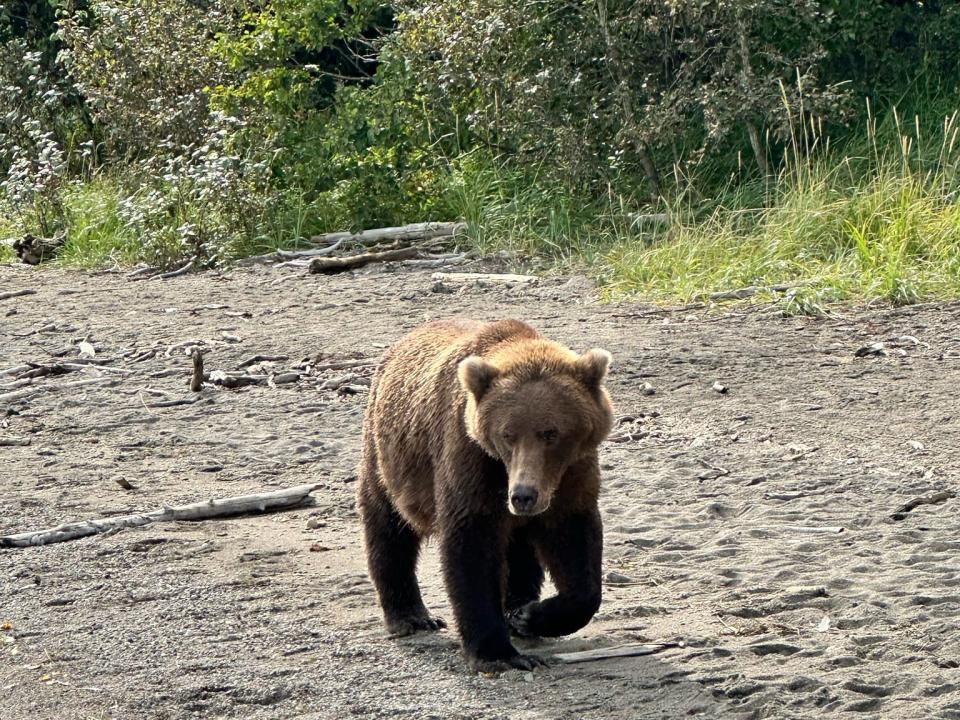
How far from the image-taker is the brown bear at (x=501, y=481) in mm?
4418

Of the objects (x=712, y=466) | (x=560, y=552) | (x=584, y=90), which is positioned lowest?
(x=712, y=466)

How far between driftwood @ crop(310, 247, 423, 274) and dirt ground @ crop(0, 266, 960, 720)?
204 centimetres

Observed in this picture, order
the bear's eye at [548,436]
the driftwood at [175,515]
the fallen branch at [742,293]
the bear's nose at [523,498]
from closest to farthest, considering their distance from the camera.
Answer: the bear's nose at [523,498] → the bear's eye at [548,436] → the driftwood at [175,515] → the fallen branch at [742,293]

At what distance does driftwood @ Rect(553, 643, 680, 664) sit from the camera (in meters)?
4.69

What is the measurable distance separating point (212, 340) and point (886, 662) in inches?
281

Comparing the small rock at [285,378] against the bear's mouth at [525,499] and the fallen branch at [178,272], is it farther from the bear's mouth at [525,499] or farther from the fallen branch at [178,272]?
the bear's mouth at [525,499]

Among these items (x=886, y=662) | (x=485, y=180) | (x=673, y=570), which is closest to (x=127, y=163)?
(x=485, y=180)

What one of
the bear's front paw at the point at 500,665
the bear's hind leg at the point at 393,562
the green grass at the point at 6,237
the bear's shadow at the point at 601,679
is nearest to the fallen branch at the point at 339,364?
the bear's hind leg at the point at 393,562

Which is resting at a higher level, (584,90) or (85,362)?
(584,90)

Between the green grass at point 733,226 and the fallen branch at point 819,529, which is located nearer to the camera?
the fallen branch at point 819,529

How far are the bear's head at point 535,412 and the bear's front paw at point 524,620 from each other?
490 millimetres

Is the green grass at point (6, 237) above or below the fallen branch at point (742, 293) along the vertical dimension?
above

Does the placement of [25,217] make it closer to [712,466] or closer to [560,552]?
[712,466]

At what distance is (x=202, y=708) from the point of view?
4508mm
